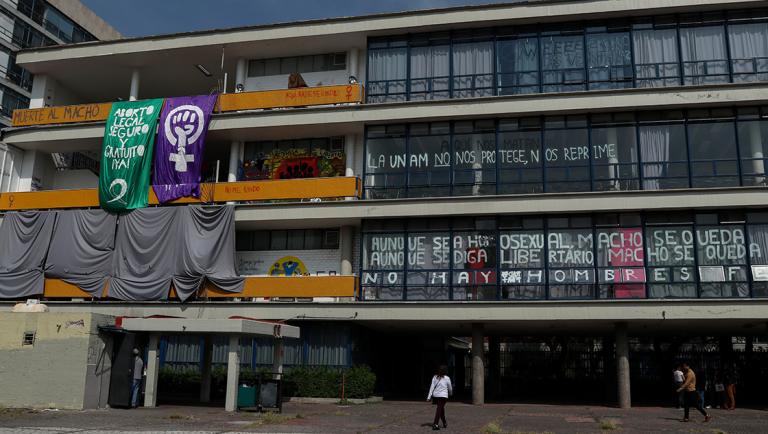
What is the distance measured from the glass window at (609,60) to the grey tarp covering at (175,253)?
52.9ft

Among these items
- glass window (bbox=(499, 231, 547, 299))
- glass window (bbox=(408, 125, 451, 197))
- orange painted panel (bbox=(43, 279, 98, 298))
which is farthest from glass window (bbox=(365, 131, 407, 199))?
orange painted panel (bbox=(43, 279, 98, 298))

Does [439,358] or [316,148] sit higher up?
[316,148]

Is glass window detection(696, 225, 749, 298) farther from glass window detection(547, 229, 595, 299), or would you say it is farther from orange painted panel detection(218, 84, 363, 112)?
orange painted panel detection(218, 84, 363, 112)

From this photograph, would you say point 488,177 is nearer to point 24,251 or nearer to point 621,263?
point 621,263

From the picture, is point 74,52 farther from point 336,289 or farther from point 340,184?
point 336,289

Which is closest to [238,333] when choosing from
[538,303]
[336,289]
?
[336,289]

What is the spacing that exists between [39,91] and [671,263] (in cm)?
3051

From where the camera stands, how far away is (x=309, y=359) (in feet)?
97.3

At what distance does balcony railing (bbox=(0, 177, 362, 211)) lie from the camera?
3055 centimetres

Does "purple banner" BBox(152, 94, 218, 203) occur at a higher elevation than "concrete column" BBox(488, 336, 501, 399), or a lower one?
higher

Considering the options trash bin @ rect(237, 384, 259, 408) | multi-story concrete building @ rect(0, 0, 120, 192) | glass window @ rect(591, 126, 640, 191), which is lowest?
trash bin @ rect(237, 384, 259, 408)

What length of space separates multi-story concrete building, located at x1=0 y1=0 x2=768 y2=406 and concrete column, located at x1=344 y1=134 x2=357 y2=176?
140mm

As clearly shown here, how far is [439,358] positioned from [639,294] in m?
13.0

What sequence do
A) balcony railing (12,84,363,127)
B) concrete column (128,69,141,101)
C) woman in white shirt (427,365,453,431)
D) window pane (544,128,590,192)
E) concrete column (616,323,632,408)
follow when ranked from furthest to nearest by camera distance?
concrete column (128,69,141,101) < balcony railing (12,84,363,127) < window pane (544,128,590,192) < concrete column (616,323,632,408) < woman in white shirt (427,365,453,431)
